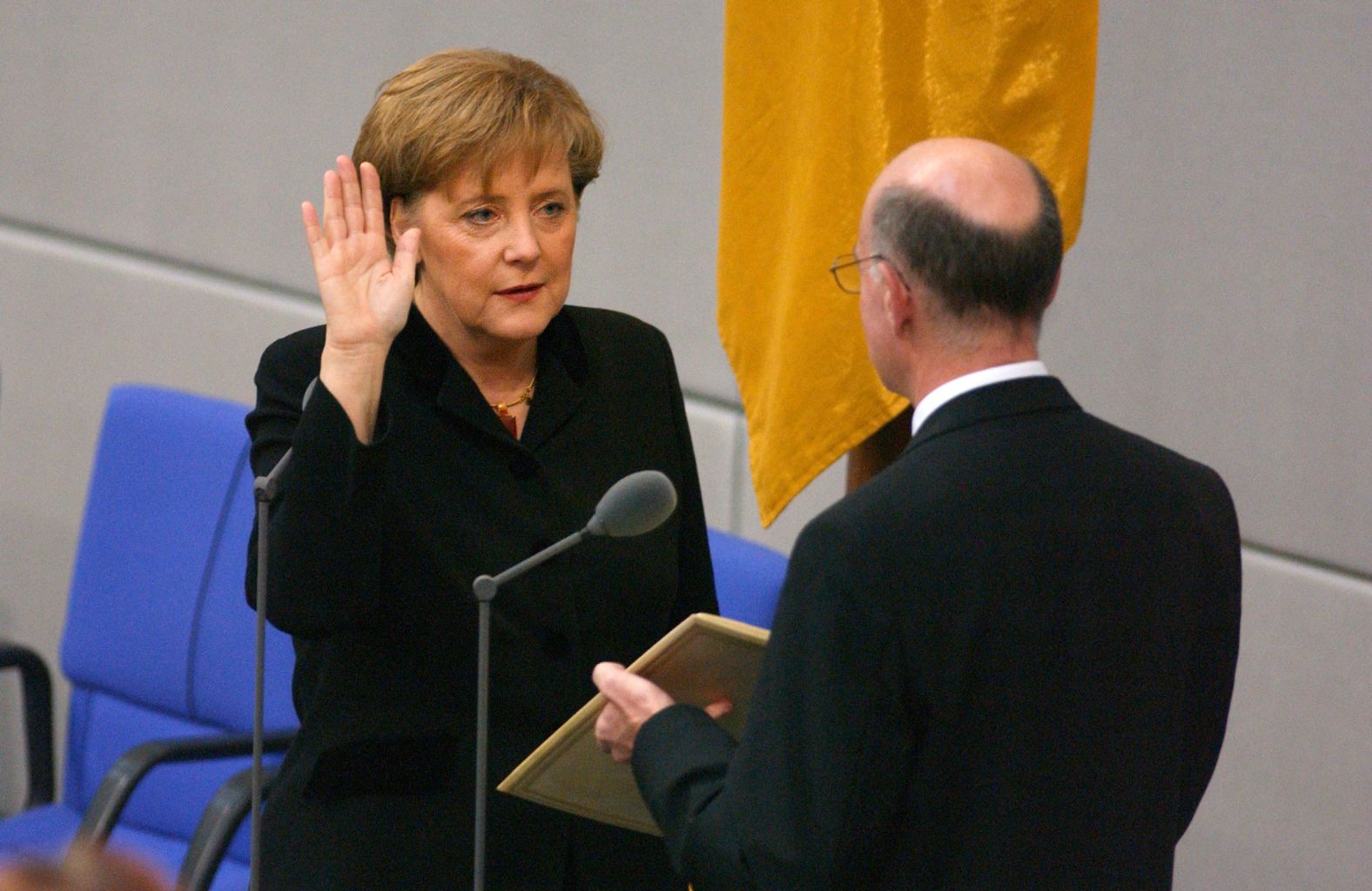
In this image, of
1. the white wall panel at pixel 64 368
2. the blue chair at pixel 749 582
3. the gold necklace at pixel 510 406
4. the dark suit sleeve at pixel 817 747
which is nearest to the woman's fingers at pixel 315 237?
the gold necklace at pixel 510 406

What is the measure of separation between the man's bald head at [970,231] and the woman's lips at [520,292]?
0.51 meters

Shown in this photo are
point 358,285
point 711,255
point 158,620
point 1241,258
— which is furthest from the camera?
point 711,255

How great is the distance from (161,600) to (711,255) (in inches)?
45.0

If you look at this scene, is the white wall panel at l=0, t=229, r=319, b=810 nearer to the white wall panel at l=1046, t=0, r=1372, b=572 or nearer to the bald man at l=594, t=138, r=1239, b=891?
the white wall panel at l=1046, t=0, r=1372, b=572

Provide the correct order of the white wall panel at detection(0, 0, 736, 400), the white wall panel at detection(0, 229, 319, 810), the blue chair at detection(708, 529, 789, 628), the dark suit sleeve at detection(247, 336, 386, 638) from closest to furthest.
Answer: the dark suit sleeve at detection(247, 336, 386, 638), the blue chair at detection(708, 529, 789, 628), the white wall panel at detection(0, 0, 736, 400), the white wall panel at detection(0, 229, 319, 810)

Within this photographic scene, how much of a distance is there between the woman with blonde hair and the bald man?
36cm

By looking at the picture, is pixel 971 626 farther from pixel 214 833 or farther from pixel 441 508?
pixel 214 833

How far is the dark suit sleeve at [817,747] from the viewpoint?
1419 mm

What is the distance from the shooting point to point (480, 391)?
77.1 inches

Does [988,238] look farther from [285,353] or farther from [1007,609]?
[285,353]

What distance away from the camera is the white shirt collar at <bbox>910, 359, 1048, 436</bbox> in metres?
1.51

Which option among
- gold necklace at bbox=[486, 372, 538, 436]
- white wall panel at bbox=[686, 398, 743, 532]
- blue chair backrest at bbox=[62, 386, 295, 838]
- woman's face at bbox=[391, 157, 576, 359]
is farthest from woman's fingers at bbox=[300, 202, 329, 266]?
white wall panel at bbox=[686, 398, 743, 532]

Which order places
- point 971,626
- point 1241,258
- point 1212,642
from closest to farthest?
point 971,626 → point 1212,642 → point 1241,258

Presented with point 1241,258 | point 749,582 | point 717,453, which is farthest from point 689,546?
point 717,453
